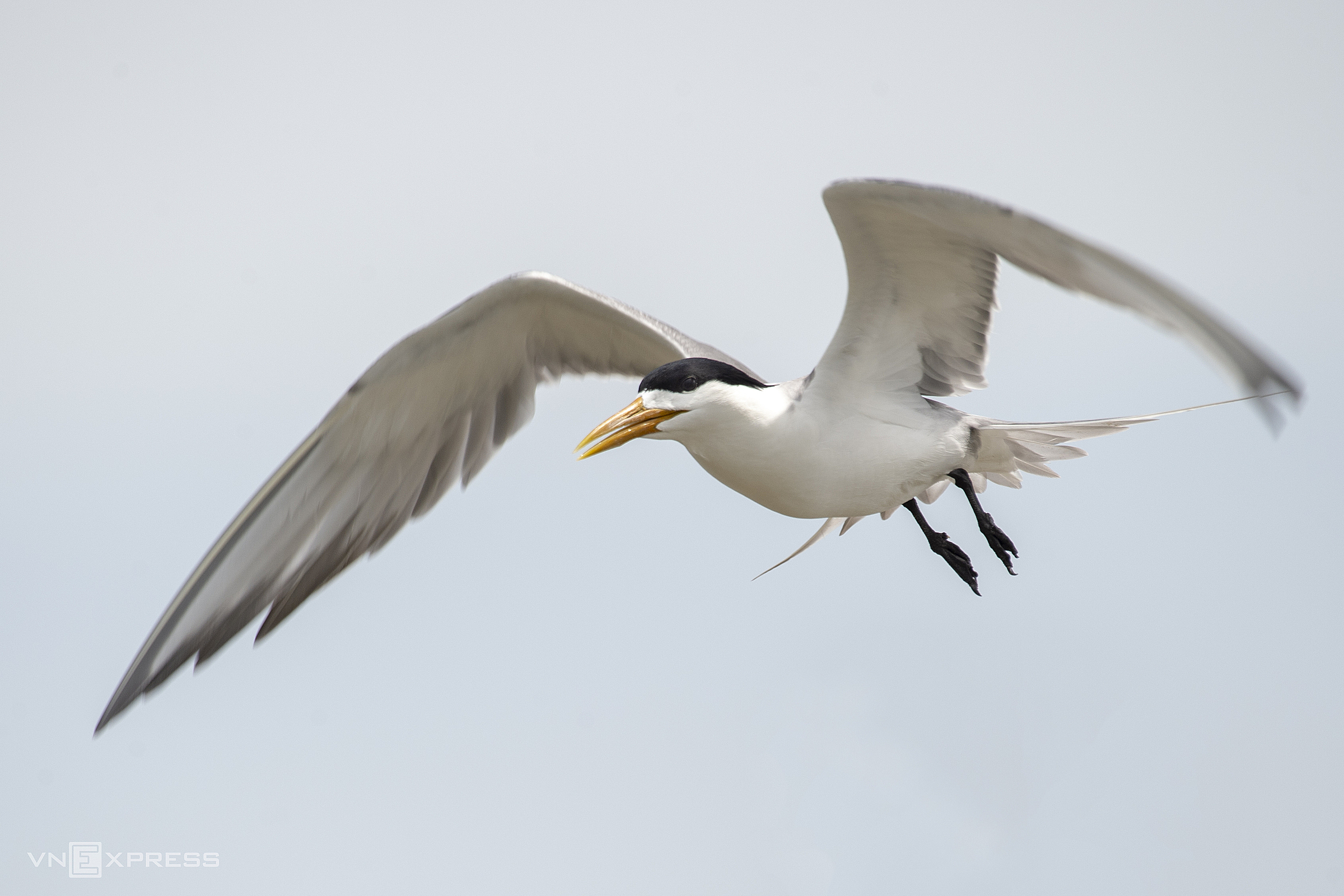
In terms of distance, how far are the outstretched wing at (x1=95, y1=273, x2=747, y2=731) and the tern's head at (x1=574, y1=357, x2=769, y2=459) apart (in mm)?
1286

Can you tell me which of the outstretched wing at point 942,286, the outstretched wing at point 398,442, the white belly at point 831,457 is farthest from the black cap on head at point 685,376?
the outstretched wing at point 398,442

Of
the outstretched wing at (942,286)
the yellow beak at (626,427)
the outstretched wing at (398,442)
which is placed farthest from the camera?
the outstretched wing at (398,442)

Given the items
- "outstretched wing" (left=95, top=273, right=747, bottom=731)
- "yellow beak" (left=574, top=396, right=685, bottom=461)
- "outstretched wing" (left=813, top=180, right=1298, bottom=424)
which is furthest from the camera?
"outstretched wing" (left=95, top=273, right=747, bottom=731)

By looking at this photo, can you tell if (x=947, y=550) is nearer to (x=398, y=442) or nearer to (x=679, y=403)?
(x=679, y=403)

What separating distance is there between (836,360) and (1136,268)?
233cm

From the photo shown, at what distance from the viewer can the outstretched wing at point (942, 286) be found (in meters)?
4.69

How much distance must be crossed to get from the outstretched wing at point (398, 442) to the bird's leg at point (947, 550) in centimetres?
157

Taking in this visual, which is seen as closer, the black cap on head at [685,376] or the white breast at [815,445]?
the black cap on head at [685,376]

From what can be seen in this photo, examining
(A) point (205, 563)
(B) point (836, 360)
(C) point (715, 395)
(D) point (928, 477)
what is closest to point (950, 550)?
(D) point (928, 477)

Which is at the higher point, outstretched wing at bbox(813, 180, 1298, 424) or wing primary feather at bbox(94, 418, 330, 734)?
outstretched wing at bbox(813, 180, 1298, 424)

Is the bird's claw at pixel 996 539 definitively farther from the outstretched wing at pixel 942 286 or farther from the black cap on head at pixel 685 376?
the black cap on head at pixel 685 376

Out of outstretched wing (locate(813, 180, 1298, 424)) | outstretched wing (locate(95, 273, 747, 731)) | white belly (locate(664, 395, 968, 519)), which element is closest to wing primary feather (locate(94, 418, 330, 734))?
outstretched wing (locate(95, 273, 747, 731))

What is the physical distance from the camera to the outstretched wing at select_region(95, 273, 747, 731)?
7066 mm

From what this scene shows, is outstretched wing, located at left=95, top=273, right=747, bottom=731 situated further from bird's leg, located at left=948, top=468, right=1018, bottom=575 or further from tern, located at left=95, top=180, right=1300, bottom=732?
bird's leg, located at left=948, top=468, right=1018, bottom=575
